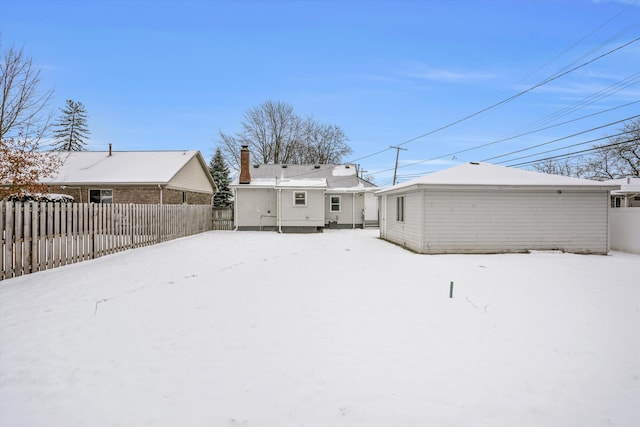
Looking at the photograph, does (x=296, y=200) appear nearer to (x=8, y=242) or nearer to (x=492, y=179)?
(x=492, y=179)

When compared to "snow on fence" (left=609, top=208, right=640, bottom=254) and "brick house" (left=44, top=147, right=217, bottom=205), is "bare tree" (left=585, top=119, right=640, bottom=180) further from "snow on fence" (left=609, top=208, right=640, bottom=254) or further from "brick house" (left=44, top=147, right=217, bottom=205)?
"brick house" (left=44, top=147, right=217, bottom=205)

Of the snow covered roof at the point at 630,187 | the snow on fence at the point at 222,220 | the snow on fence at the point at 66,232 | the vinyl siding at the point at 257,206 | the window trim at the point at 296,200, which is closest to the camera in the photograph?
the snow on fence at the point at 66,232

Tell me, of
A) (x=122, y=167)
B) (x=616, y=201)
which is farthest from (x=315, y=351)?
(x=616, y=201)

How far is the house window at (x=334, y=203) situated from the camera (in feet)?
88.7

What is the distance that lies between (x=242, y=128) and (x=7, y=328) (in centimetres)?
4065

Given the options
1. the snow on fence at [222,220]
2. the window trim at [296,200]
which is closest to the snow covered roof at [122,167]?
the snow on fence at [222,220]

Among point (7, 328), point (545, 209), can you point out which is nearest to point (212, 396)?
point (7, 328)

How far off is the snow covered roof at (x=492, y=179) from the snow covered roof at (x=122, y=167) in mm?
15500

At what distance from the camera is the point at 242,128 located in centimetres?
4325

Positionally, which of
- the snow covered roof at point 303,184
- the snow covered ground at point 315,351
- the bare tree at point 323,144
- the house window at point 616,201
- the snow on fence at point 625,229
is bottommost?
the snow covered ground at point 315,351

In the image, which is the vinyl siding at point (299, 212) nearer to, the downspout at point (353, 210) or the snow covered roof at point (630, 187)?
the downspout at point (353, 210)

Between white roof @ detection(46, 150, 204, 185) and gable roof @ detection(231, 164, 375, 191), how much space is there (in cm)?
519

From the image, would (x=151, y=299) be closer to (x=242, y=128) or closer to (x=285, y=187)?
(x=285, y=187)

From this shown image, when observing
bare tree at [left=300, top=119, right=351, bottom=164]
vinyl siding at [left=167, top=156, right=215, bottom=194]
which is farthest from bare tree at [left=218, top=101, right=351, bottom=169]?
vinyl siding at [left=167, top=156, right=215, bottom=194]
